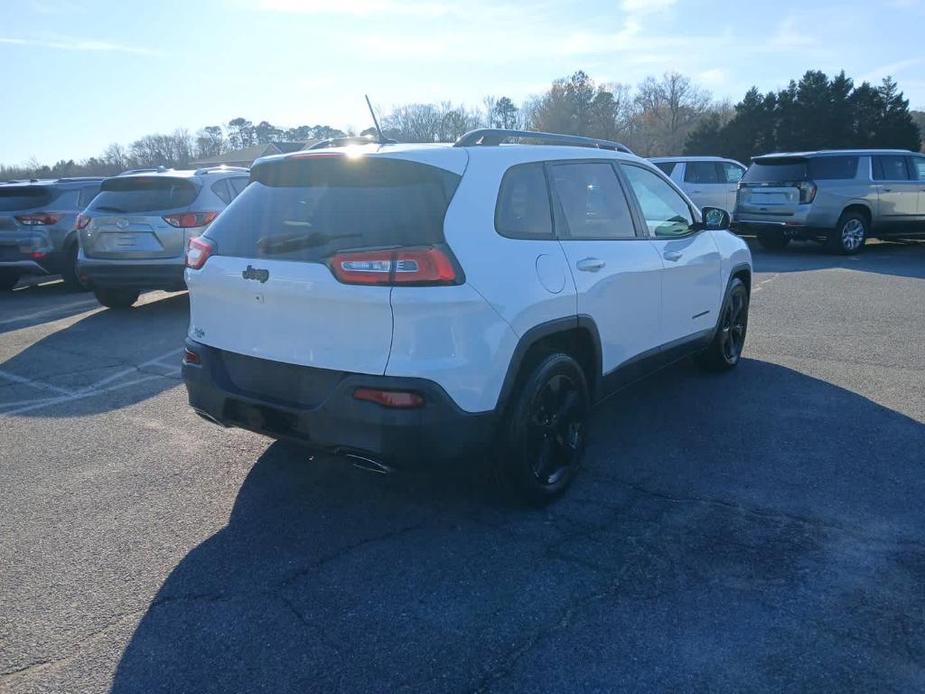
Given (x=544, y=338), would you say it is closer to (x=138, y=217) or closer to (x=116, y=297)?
(x=138, y=217)

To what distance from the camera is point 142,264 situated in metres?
8.78

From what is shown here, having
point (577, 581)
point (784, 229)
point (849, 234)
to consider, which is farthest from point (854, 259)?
point (577, 581)

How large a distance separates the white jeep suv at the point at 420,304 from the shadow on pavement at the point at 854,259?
31.6 ft

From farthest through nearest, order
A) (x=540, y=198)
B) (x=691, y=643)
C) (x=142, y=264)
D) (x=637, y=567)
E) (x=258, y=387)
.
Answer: (x=142, y=264), (x=540, y=198), (x=258, y=387), (x=637, y=567), (x=691, y=643)

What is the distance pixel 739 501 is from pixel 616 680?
1.67 meters

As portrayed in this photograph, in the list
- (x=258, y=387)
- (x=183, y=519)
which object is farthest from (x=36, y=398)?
(x=258, y=387)

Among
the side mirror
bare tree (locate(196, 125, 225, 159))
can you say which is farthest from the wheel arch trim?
bare tree (locate(196, 125, 225, 159))

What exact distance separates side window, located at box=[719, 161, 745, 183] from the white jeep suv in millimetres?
13898

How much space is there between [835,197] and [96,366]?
41.5 feet

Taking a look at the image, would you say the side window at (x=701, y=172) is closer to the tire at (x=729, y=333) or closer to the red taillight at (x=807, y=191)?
the red taillight at (x=807, y=191)

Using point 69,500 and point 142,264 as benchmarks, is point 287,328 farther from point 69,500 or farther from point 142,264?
point 142,264

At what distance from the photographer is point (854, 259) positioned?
14.0 m

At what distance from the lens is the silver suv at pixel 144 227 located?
28.8 feet

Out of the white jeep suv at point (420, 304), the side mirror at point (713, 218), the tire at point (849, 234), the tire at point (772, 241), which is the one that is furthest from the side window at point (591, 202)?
the tire at point (849, 234)
